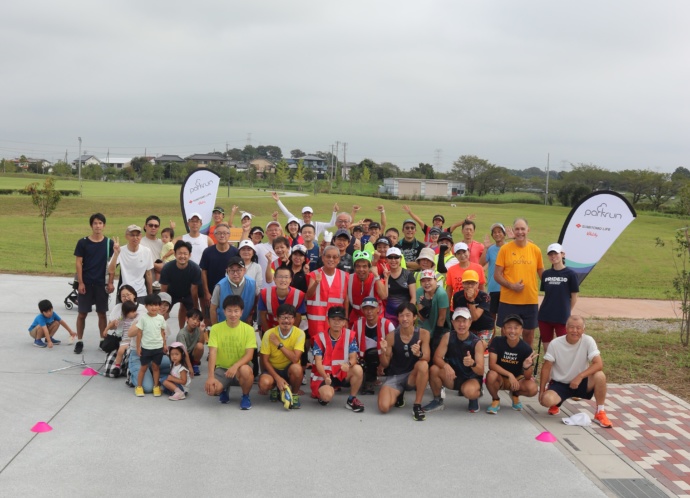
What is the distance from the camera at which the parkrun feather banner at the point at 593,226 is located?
8617mm

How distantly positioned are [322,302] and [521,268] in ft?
8.07

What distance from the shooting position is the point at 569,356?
6250mm

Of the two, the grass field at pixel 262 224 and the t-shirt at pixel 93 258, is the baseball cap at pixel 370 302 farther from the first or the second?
the grass field at pixel 262 224

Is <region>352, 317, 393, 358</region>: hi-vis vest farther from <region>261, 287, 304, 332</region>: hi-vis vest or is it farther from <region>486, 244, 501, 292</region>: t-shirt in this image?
<region>486, 244, 501, 292</region>: t-shirt

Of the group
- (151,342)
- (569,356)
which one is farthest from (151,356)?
(569,356)

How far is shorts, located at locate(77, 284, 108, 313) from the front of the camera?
7.96 metres

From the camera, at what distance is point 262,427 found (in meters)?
5.70

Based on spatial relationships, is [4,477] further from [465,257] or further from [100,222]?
[465,257]

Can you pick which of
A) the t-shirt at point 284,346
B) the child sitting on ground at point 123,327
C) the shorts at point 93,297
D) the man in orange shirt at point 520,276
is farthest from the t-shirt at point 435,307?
the shorts at point 93,297

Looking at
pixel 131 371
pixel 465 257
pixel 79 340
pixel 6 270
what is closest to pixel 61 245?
pixel 6 270

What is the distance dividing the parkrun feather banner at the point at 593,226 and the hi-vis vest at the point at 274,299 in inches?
168

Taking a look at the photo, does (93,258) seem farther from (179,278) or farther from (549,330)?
(549,330)

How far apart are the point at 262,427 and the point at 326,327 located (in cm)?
146

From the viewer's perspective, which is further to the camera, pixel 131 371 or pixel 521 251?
pixel 521 251
